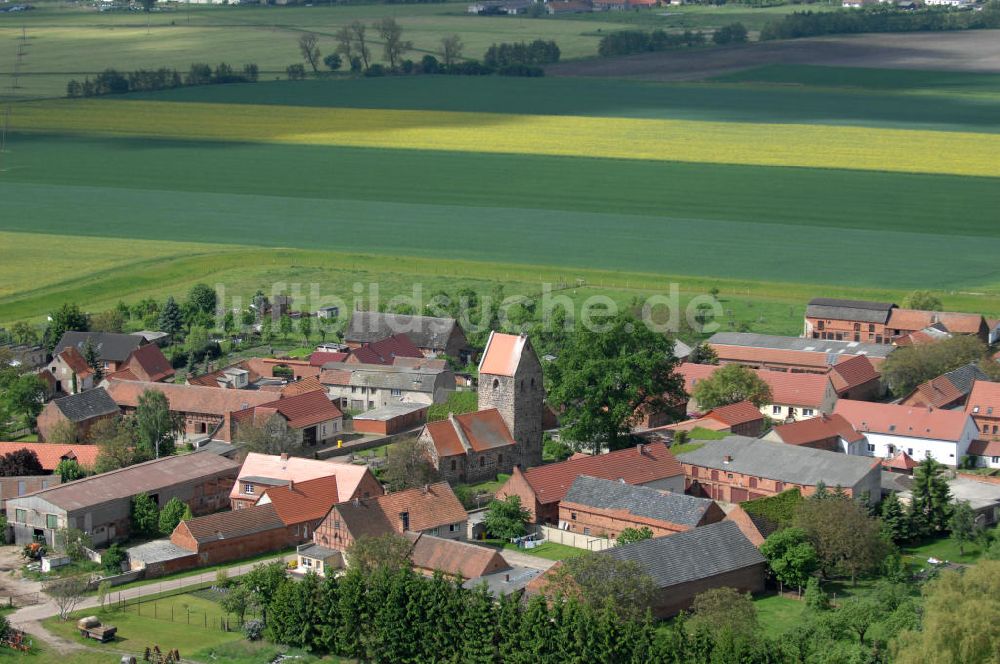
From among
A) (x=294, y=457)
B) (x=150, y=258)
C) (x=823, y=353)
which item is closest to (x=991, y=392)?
(x=823, y=353)

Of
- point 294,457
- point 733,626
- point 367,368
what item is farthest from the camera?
point 367,368

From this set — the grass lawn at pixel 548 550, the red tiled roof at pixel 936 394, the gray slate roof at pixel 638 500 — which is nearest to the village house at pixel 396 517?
the grass lawn at pixel 548 550

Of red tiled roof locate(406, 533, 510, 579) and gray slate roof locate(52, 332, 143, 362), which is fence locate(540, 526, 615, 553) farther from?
gray slate roof locate(52, 332, 143, 362)

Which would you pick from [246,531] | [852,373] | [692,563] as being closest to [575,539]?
[692,563]

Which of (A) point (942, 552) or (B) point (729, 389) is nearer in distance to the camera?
(A) point (942, 552)

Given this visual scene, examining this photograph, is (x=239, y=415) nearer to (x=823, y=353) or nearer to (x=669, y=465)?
(x=669, y=465)

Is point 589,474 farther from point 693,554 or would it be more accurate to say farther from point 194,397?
point 194,397
